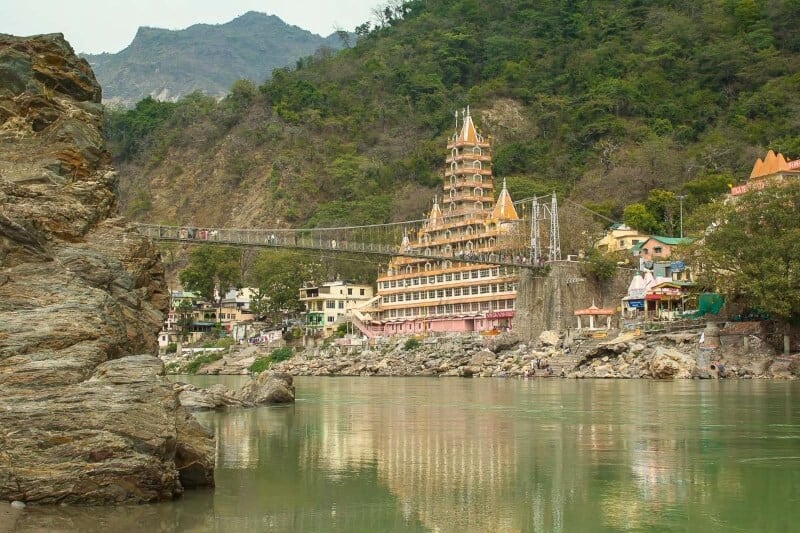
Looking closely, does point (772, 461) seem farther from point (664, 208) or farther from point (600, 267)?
point (664, 208)

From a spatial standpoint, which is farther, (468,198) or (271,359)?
(468,198)

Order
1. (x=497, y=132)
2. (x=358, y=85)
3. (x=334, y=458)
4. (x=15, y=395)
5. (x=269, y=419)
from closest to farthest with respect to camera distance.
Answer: (x=15, y=395), (x=334, y=458), (x=269, y=419), (x=497, y=132), (x=358, y=85)

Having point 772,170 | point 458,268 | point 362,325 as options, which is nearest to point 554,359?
point 772,170

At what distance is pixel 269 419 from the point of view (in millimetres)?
22188

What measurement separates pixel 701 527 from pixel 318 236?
200ft

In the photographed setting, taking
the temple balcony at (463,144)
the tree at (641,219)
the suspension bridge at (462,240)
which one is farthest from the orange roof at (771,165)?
the temple balcony at (463,144)

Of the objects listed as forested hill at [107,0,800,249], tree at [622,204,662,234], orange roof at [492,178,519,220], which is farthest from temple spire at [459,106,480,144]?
tree at [622,204,662,234]

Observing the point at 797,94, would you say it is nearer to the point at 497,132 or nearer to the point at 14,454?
the point at 497,132

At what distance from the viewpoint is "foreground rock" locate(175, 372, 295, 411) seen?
971 inches

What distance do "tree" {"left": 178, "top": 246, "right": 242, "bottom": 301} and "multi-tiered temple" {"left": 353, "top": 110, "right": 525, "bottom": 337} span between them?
10.4 metres

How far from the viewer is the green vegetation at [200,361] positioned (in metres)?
57.2

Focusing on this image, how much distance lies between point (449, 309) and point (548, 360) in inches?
793

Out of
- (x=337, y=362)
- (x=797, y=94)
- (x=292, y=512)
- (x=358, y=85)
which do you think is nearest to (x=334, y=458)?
(x=292, y=512)

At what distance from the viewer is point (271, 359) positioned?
58.0 meters
